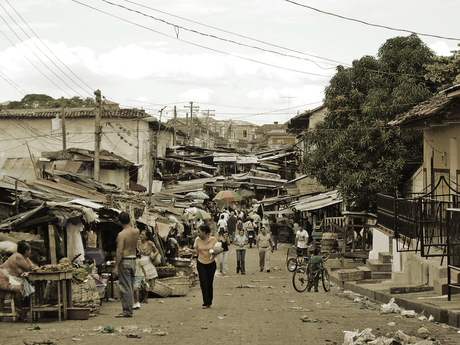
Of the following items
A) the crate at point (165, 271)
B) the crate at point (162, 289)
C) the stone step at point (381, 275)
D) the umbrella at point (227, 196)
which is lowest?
the stone step at point (381, 275)

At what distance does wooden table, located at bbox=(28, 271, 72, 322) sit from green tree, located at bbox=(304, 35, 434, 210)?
13.9 metres

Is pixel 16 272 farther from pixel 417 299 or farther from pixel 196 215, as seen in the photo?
pixel 196 215

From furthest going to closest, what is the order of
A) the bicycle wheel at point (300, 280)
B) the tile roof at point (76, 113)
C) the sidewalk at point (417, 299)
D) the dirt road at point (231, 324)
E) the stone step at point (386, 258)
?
the tile roof at point (76, 113) → the stone step at point (386, 258) → the bicycle wheel at point (300, 280) → the sidewalk at point (417, 299) → the dirt road at point (231, 324)

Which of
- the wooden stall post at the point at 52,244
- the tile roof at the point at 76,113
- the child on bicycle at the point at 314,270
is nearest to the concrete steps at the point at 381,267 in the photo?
the child on bicycle at the point at 314,270

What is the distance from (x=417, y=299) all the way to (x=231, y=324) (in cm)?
443

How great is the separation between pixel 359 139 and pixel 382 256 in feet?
17.6

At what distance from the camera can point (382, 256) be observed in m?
18.1

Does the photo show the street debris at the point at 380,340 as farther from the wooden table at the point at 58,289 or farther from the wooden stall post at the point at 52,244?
the wooden stall post at the point at 52,244

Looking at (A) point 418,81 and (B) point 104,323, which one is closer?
(B) point 104,323

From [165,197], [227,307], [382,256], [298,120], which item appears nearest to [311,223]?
[165,197]

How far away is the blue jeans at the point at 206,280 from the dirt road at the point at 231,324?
246 millimetres

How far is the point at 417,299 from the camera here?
11250 millimetres

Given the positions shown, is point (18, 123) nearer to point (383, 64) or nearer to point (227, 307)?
point (383, 64)

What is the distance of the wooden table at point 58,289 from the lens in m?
9.34
